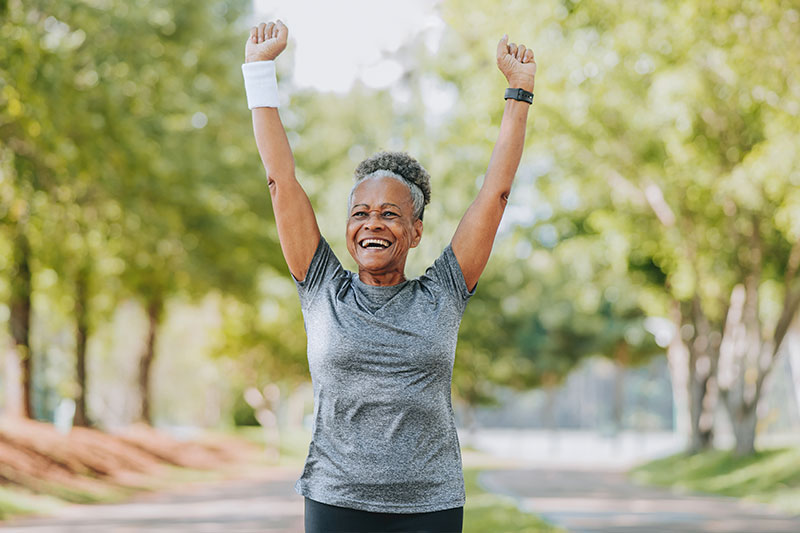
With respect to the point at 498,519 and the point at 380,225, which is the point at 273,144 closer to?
the point at 380,225

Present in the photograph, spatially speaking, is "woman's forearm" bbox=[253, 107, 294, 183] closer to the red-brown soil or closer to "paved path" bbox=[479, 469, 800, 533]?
"paved path" bbox=[479, 469, 800, 533]

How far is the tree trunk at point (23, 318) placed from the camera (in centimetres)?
1919

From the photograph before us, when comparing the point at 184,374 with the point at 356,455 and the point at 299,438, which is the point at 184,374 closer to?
the point at 299,438

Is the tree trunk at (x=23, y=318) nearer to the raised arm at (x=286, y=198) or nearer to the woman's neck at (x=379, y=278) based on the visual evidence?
the raised arm at (x=286, y=198)

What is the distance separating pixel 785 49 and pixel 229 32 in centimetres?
1126

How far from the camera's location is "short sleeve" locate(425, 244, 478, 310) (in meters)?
2.80

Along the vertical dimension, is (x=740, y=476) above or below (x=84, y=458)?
below

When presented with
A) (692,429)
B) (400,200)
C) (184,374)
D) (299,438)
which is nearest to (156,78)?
(400,200)

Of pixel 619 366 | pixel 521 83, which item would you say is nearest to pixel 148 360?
pixel 619 366

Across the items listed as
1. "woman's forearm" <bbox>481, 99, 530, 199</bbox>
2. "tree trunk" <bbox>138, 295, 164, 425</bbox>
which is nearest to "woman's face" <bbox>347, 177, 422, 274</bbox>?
"woman's forearm" <bbox>481, 99, 530, 199</bbox>

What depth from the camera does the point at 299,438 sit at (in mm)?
49406

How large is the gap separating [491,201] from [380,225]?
1.01ft

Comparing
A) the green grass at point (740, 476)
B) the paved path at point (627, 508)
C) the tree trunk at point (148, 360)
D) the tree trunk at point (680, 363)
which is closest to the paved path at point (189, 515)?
the paved path at point (627, 508)

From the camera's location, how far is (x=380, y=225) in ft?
9.36
